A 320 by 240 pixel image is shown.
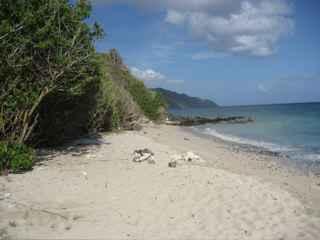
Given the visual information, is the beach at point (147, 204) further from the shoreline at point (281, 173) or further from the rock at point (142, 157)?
the rock at point (142, 157)

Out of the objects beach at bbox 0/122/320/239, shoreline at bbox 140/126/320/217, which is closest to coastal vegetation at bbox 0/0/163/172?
beach at bbox 0/122/320/239

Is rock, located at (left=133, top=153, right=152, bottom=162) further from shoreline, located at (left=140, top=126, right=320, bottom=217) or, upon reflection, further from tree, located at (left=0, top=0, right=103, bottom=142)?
tree, located at (left=0, top=0, right=103, bottom=142)

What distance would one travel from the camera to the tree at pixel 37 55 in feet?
30.8

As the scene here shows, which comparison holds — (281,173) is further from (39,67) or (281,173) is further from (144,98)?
(144,98)

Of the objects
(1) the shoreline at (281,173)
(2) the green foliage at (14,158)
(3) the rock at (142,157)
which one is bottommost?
(1) the shoreline at (281,173)

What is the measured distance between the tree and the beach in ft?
5.79

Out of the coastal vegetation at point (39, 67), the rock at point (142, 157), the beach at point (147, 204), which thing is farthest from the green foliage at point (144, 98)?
the beach at point (147, 204)

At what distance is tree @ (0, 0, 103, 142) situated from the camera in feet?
30.8

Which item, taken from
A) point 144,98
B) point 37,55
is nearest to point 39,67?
point 37,55

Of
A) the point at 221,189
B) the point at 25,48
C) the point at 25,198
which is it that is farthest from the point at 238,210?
the point at 25,48

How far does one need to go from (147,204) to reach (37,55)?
6.08 metres

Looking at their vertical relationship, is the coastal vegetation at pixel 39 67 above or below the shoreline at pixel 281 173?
above

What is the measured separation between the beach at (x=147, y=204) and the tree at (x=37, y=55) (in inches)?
69.5

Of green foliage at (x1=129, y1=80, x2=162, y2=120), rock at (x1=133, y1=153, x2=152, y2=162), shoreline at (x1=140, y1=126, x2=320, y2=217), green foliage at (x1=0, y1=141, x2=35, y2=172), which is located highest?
green foliage at (x1=129, y1=80, x2=162, y2=120)
